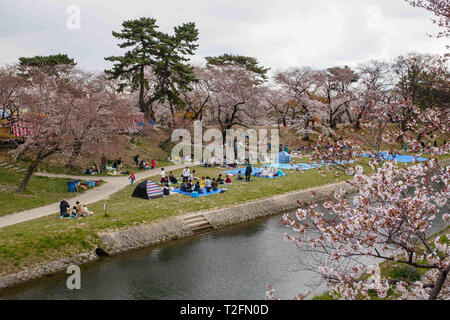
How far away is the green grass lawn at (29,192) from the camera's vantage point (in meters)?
20.0

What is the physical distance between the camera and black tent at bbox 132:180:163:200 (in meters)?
22.7

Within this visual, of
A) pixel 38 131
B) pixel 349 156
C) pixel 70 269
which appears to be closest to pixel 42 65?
pixel 38 131

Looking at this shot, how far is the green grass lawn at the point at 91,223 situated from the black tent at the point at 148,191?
51 centimetres

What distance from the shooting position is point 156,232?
60.3ft

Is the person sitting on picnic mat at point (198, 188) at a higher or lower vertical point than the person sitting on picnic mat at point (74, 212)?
higher

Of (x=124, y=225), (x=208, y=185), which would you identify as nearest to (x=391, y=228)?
(x=124, y=225)

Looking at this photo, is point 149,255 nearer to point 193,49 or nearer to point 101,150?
point 101,150

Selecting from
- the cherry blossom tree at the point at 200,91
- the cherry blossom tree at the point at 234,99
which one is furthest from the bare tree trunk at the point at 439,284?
the cherry blossom tree at the point at 200,91

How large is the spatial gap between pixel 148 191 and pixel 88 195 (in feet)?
14.7

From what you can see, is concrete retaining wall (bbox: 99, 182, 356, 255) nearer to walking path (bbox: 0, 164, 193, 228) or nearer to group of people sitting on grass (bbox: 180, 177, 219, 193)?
group of people sitting on grass (bbox: 180, 177, 219, 193)

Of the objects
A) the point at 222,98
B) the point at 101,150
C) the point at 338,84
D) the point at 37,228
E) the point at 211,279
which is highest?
the point at 338,84

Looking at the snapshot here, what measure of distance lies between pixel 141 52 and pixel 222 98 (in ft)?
35.7

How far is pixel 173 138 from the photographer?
40.6 metres

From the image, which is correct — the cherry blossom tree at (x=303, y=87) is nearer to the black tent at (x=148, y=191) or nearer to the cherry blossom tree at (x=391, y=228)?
the black tent at (x=148, y=191)
